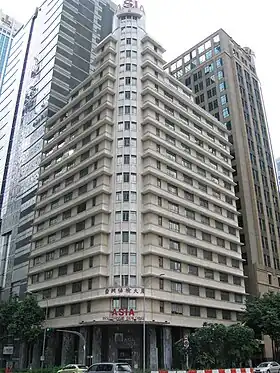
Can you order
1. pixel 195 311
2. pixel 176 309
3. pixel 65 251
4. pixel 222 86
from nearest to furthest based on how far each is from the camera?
pixel 176 309 < pixel 195 311 < pixel 65 251 < pixel 222 86

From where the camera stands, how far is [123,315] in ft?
151

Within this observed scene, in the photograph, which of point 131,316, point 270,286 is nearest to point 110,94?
point 131,316

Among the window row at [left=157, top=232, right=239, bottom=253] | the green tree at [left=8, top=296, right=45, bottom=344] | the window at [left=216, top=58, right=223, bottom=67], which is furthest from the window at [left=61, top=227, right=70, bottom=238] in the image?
the window at [left=216, top=58, right=223, bottom=67]

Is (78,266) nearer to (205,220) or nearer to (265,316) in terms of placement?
(205,220)

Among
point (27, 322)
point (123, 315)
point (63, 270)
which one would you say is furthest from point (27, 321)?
point (123, 315)

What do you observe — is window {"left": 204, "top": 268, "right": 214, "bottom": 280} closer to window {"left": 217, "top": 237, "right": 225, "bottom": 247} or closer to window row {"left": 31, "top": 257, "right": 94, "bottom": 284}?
window {"left": 217, "top": 237, "right": 225, "bottom": 247}

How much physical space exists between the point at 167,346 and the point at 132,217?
1705 centimetres

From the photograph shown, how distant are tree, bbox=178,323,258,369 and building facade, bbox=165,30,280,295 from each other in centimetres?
2218

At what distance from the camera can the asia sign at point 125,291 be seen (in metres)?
46.8

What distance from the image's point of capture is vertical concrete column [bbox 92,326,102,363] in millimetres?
46666

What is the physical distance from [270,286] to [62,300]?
38.3 m

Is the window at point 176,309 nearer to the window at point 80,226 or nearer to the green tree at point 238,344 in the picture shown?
the green tree at point 238,344

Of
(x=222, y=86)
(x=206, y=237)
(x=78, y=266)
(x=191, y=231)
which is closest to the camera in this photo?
(x=78, y=266)

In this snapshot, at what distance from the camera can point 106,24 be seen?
97.6m
